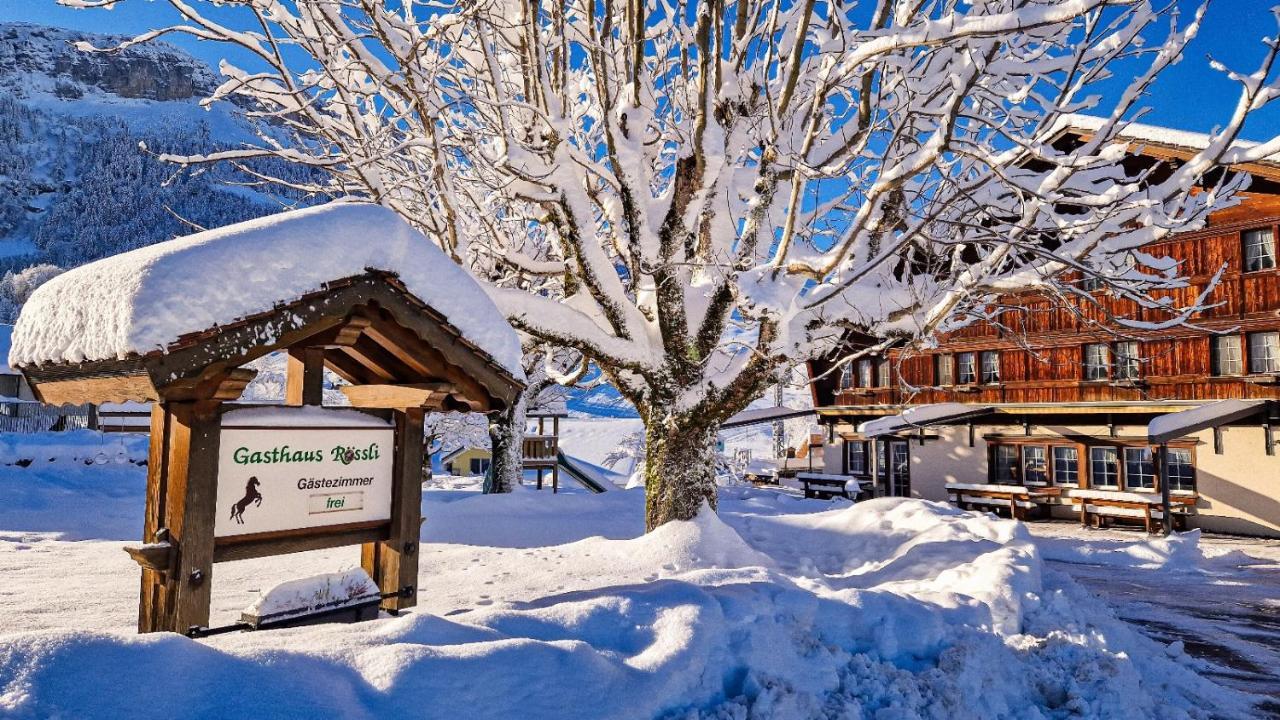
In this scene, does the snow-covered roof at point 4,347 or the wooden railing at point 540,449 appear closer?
the wooden railing at point 540,449

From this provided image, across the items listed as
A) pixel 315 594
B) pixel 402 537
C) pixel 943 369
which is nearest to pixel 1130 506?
pixel 943 369

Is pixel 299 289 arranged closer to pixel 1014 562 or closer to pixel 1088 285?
pixel 1014 562

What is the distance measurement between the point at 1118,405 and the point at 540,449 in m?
16.8

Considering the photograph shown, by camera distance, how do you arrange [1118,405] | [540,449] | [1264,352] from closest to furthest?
[1264,352]
[1118,405]
[540,449]

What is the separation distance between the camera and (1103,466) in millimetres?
20594

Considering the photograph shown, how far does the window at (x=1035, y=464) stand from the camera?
21719mm

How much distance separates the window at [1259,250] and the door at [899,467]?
35.1 feet

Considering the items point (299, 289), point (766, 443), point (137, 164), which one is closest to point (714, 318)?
point (299, 289)

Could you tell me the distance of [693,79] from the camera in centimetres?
1034

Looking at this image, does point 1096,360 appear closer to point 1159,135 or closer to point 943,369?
point 943,369

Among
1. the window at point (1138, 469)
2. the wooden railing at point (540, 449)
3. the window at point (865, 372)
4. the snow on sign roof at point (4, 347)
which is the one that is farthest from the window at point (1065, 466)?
the snow on sign roof at point (4, 347)

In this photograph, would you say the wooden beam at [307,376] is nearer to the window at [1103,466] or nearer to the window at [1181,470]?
the window at [1181,470]

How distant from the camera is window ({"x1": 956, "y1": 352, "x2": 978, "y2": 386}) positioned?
24.0 metres

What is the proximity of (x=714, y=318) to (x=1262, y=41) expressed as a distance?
506cm
